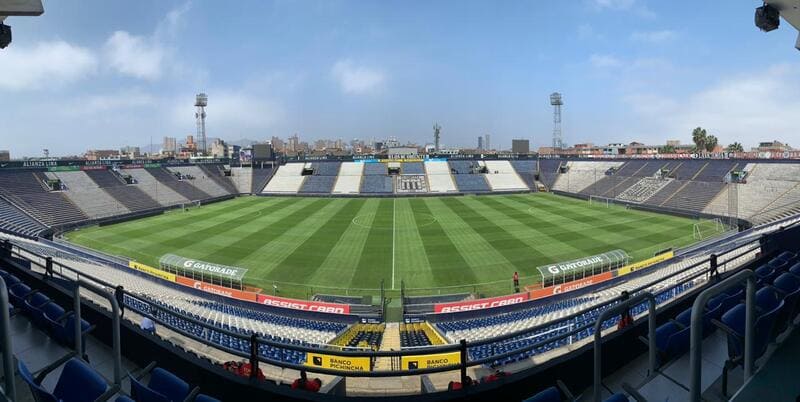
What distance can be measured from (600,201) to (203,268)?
47.1 m

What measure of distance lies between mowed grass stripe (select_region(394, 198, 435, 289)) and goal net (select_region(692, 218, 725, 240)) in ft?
69.8

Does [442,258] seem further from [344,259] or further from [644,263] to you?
[644,263]

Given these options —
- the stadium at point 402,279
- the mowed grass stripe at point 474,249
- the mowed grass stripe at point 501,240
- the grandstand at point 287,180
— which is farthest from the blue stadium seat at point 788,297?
the grandstand at point 287,180

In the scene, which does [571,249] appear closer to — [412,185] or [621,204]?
[621,204]

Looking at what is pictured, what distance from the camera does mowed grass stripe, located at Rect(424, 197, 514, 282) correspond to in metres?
23.4

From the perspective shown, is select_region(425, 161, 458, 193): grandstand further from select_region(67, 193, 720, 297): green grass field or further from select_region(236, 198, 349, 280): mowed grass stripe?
select_region(236, 198, 349, 280): mowed grass stripe

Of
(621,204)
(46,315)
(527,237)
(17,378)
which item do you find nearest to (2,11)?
(46,315)

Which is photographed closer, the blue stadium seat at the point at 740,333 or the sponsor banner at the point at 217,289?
the blue stadium seat at the point at 740,333

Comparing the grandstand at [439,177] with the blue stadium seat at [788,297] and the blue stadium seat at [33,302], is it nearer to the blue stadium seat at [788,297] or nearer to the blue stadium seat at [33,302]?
the blue stadium seat at [788,297]

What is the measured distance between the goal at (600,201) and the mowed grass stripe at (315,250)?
3045 centimetres

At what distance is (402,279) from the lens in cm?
2205

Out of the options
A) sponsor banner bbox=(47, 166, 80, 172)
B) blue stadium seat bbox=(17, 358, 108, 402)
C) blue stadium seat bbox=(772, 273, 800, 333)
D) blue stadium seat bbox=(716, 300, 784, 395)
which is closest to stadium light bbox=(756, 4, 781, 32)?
blue stadium seat bbox=(772, 273, 800, 333)

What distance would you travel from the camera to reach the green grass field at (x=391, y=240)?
74.3 ft

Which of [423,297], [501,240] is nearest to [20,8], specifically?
[423,297]
